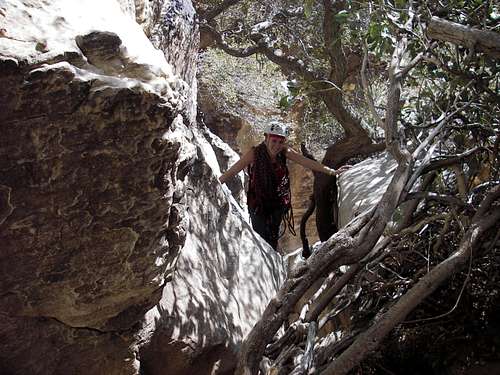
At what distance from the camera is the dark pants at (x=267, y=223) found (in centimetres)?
488

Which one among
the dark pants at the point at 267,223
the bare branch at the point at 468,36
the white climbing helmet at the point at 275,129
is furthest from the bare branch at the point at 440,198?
the dark pants at the point at 267,223

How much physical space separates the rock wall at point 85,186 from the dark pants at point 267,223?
1.69 m

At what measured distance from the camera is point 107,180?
2529 millimetres

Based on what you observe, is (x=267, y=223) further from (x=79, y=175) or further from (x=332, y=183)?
(x=79, y=175)

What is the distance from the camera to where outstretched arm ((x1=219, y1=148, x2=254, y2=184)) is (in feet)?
14.1

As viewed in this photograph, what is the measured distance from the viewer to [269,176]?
453 centimetres

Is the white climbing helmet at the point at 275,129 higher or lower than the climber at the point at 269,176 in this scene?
higher

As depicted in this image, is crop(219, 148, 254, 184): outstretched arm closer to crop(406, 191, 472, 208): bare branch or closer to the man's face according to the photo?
the man's face

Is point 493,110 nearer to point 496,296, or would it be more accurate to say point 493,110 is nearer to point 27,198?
point 496,296

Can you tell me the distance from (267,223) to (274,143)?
79cm

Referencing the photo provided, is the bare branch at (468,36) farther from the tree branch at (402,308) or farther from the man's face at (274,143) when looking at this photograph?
the man's face at (274,143)

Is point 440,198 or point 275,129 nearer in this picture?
point 440,198

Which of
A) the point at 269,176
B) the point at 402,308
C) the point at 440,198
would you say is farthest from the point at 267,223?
the point at 402,308

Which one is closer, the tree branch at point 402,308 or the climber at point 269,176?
the tree branch at point 402,308
